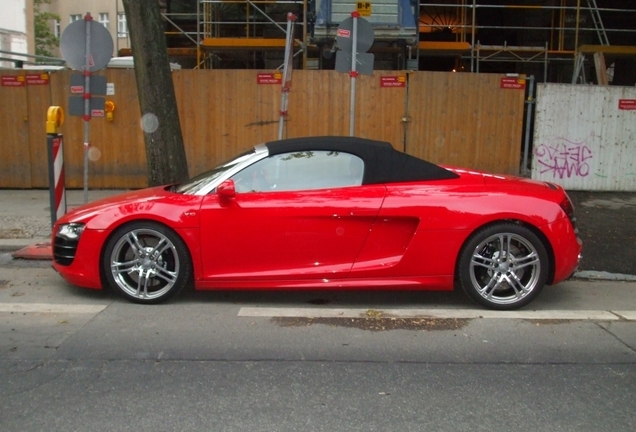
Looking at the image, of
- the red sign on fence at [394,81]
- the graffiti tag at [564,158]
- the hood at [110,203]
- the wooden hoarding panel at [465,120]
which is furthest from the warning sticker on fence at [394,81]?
the hood at [110,203]

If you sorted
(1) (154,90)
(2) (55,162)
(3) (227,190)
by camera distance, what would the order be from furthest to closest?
(1) (154,90) < (2) (55,162) < (3) (227,190)

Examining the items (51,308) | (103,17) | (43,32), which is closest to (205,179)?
(51,308)

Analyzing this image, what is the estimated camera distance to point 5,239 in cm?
841

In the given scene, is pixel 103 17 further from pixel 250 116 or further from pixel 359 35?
pixel 359 35

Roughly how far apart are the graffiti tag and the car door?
6.80 metres

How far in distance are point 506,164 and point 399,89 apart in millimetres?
2213

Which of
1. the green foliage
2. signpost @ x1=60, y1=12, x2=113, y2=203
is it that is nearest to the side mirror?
signpost @ x1=60, y1=12, x2=113, y2=203

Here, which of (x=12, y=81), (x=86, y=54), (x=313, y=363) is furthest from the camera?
(x=12, y=81)

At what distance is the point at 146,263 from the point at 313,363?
76.6 inches

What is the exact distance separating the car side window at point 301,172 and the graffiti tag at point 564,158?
6722mm

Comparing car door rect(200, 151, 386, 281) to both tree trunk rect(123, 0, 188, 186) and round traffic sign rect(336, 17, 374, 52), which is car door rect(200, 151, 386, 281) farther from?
round traffic sign rect(336, 17, 374, 52)

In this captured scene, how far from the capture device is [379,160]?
602 cm

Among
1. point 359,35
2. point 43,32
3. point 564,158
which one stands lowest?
point 564,158

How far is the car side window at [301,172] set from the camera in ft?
19.6
